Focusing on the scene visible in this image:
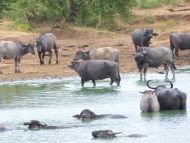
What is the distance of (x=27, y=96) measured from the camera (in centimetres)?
2398

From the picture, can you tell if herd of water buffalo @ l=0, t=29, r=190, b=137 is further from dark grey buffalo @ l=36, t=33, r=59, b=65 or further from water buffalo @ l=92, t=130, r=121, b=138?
water buffalo @ l=92, t=130, r=121, b=138

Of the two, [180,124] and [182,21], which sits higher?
[182,21]

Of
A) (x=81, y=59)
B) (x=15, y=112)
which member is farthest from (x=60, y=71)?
(x=15, y=112)

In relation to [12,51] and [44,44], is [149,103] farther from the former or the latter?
[44,44]

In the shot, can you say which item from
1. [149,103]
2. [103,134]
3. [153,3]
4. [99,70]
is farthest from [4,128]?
[153,3]

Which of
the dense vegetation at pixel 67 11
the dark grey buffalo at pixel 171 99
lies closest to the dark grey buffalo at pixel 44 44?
the dense vegetation at pixel 67 11

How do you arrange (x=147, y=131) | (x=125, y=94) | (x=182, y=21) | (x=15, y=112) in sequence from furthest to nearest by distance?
(x=182, y=21) < (x=125, y=94) < (x=15, y=112) < (x=147, y=131)

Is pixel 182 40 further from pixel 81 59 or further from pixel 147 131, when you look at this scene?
pixel 147 131

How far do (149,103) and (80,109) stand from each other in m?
2.14

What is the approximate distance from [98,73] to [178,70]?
6.27 meters

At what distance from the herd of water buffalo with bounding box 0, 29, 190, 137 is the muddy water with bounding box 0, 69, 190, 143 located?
0.90 ft

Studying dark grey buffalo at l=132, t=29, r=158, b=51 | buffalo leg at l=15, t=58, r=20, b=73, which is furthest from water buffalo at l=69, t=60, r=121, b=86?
dark grey buffalo at l=132, t=29, r=158, b=51

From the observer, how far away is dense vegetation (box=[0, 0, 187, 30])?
138 ft

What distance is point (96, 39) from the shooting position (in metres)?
40.3
